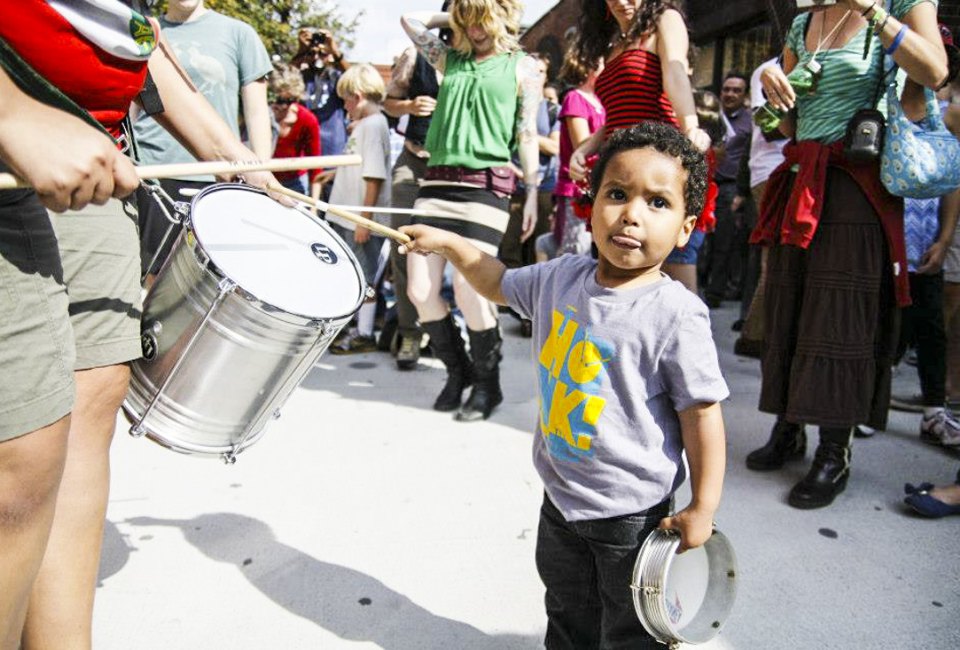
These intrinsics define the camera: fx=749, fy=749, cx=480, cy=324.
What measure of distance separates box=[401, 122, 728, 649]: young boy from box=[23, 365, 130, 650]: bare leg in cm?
88

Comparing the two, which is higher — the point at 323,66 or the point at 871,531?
the point at 323,66

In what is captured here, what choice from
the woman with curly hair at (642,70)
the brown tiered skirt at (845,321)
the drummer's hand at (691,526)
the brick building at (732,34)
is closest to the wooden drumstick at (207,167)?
the drummer's hand at (691,526)

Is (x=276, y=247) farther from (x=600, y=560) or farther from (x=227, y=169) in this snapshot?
(x=600, y=560)

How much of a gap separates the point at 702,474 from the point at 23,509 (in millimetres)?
1128

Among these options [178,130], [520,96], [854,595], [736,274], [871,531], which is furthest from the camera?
[736,274]

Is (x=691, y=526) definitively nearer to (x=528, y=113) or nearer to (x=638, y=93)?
(x=638, y=93)

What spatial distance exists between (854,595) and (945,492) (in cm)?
71

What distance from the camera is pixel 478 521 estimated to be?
2422 mm

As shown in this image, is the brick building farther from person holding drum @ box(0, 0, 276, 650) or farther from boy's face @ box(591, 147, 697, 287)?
person holding drum @ box(0, 0, 276, 650)

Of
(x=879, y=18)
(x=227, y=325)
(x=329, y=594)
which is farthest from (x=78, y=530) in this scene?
(x=879, y=18)

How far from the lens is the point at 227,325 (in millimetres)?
1549


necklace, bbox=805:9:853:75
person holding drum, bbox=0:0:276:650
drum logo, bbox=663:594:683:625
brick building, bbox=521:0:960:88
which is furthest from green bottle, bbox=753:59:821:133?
brick building, bbox=521:0:960:88

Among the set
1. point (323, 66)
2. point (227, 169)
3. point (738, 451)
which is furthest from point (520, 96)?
point (323, 66)

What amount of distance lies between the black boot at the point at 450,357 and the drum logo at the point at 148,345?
6.54ft
